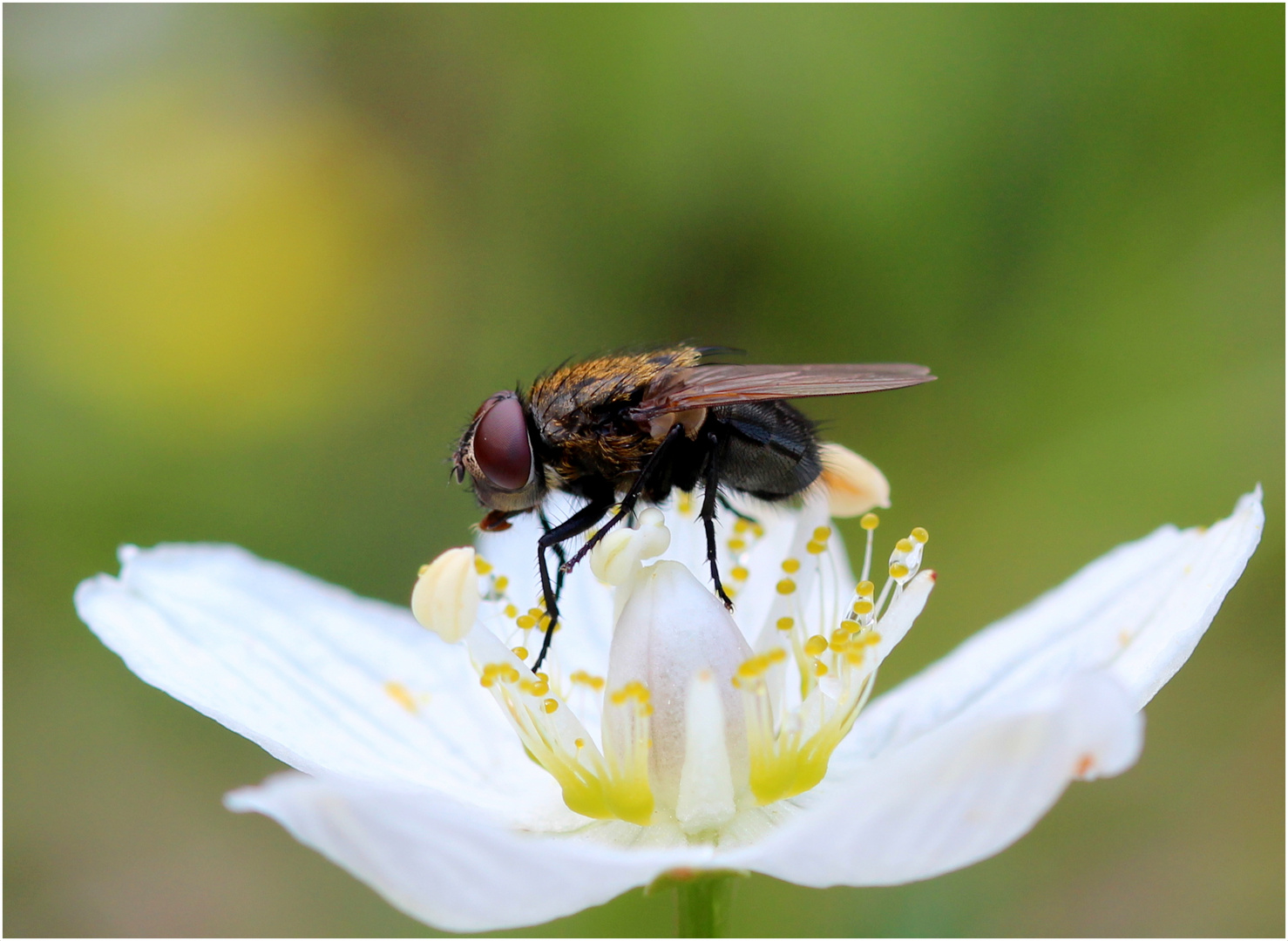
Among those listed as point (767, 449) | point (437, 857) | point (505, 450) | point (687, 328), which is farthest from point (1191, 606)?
point (687, 328)

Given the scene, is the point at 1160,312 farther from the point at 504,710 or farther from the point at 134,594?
the point at 134,594

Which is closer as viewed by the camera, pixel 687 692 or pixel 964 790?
pixel 964 790

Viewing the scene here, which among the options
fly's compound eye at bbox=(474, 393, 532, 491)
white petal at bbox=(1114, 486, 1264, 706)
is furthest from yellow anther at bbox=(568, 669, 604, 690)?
white petal at bbox=(1114, 486, 1264, 706)

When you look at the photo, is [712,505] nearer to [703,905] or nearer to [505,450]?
[505,450]

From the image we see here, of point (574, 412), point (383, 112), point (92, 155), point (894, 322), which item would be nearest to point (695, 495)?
point (574, 412)

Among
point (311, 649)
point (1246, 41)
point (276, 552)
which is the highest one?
point (1246, 41)

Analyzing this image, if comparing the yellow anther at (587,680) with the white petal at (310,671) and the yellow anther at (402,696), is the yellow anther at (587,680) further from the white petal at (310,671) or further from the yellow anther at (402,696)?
the yellow anther at (402,696)

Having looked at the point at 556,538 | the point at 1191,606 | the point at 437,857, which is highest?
the point at 556,538

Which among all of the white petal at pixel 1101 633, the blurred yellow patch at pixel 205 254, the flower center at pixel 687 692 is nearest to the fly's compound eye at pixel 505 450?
the flower center at pixel 687 692
